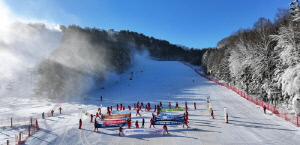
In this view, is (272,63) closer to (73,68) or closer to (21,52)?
(73,68)

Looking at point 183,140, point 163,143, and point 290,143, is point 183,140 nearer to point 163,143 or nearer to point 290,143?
point 163,143

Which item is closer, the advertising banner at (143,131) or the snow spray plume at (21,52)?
the advertising banner at (143,131)

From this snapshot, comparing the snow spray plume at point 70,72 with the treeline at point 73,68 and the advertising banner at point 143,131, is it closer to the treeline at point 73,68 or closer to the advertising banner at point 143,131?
the treeline at point 73,68

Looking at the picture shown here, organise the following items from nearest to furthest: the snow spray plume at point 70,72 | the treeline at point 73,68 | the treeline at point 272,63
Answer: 1. the treeline at point 272,63
2. the snow spray plume at point 70,72
3. the treeline at point 73,68

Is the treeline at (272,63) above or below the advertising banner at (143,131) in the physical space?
above

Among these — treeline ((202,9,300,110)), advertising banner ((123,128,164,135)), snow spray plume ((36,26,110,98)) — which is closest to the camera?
advertising banner ((123,128,164,135))

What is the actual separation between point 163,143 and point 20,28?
2723 inches

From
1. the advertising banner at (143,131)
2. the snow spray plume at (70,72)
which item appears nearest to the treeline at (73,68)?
the snow spray plume at (70,72)

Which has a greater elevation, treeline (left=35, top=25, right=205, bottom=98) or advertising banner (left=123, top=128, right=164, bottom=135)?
treeline (left=35, top=25, right=205, bottom=98)

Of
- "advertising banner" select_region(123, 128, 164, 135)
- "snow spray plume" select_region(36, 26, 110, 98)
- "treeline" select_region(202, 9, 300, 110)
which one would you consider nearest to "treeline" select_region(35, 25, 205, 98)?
"snow spray plume" select_region(36, 26, 110, 98)

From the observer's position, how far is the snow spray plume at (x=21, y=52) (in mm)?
38438

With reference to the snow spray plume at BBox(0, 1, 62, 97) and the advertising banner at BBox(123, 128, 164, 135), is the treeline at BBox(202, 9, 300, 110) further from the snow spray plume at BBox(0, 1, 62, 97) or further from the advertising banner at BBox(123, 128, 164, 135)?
the snow spray plume at BBox(0, 1, 62, 97)

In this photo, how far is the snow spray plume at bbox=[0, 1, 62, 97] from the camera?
3844 cm

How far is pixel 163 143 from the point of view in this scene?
12.1 metres
